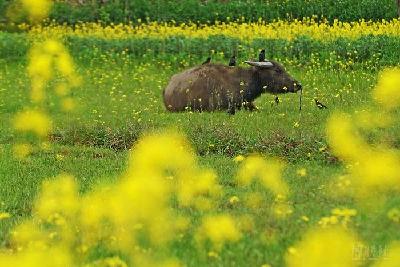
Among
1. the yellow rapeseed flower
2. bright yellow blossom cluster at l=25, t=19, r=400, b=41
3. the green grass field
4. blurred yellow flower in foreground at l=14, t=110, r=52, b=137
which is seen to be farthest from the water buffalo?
bright yellow blossom cluster at l=25, t=19, r=400, b=41

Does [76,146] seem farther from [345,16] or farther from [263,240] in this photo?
[345,16]

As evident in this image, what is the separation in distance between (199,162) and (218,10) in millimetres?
13639

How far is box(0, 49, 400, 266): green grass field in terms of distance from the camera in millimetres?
6453

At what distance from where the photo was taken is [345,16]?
21578 millimetres

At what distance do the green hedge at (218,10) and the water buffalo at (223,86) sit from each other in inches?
366

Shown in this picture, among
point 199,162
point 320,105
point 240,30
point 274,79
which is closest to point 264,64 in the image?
point 274,79

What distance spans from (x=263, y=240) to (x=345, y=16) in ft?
52.5

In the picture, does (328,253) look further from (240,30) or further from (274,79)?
(240,30)

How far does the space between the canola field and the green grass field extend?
21 mm

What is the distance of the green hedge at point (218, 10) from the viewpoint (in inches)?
850

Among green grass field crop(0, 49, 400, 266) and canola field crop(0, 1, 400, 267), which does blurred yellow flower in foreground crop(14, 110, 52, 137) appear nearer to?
canola field crop(0, 1, 400, 267)

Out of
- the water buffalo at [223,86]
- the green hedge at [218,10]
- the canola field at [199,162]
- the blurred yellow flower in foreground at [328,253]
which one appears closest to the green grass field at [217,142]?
the canola field at [199,162]

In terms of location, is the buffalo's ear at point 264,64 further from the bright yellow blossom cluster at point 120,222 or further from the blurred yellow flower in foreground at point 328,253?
the blurred yellow flower in foreground at point 328,253

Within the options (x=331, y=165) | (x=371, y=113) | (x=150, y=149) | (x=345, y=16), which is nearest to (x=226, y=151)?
(x=331, y=165)
